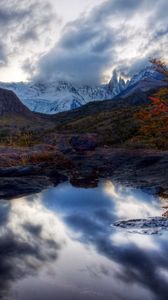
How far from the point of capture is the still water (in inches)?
628

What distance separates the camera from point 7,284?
16578 millimetres

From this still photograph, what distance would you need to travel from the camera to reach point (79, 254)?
20094 millimetres

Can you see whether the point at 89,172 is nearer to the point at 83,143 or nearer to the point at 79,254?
the point at 83,143

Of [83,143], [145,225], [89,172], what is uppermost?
[83,143]

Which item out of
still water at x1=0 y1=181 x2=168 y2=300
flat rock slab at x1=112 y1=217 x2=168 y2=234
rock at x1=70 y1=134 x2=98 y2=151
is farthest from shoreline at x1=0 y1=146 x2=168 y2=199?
flat rock slab at x1=112 y1=217 x2=168 y2=234

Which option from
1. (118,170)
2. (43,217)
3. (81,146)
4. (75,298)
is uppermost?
(81,146)

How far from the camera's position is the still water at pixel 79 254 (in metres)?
15.9

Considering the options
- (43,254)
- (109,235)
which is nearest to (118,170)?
(109,235)

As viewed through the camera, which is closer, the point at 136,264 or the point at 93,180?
the point at 136,264

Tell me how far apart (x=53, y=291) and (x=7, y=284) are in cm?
203

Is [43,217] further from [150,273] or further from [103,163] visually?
[103,163]

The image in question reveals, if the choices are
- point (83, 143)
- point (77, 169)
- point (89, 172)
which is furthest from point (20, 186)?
point (83, 143)

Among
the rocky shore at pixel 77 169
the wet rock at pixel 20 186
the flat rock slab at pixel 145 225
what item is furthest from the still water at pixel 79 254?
the rocky shore at pixel 77 169

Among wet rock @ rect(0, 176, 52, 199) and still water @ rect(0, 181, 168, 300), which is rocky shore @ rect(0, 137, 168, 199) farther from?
still water @ rect(0, 181, 168, 300)
